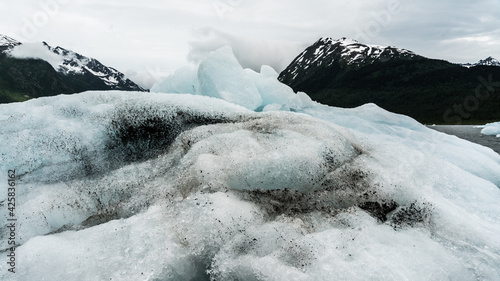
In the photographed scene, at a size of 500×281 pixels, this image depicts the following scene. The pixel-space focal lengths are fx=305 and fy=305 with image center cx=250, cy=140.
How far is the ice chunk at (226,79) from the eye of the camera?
1852 centimetres

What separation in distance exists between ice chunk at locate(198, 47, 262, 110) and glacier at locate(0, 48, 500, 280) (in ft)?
23.7

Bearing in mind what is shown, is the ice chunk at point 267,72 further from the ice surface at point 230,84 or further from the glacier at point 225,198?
the glacier at point 225,198

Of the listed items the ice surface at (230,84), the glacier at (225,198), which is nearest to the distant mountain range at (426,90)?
the ice surface at (230,84)

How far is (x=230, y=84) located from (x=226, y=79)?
17.4 inches

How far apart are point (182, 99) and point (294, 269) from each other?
25.0 feet

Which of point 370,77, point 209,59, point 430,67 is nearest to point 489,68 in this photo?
point 430,67

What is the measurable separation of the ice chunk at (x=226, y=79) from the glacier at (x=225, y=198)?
7214mm

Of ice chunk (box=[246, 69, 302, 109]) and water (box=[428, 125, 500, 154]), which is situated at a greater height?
ice chunk (box=[246, 69, 302, 109])

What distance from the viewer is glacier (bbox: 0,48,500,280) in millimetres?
4887

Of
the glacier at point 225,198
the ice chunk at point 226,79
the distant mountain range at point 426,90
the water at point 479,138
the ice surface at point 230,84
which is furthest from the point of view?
the distant mountain range at point 426,90

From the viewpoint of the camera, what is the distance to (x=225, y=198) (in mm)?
6152

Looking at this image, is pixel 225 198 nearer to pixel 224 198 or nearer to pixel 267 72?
pixel 224 198

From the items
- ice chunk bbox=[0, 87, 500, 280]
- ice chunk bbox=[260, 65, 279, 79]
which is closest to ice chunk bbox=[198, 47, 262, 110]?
ice chunk bbox=[260, 65, 279, 79]

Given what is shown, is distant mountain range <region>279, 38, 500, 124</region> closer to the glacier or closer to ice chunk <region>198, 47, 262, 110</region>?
ice chunk <region>198, 47, 262, 110</region>
